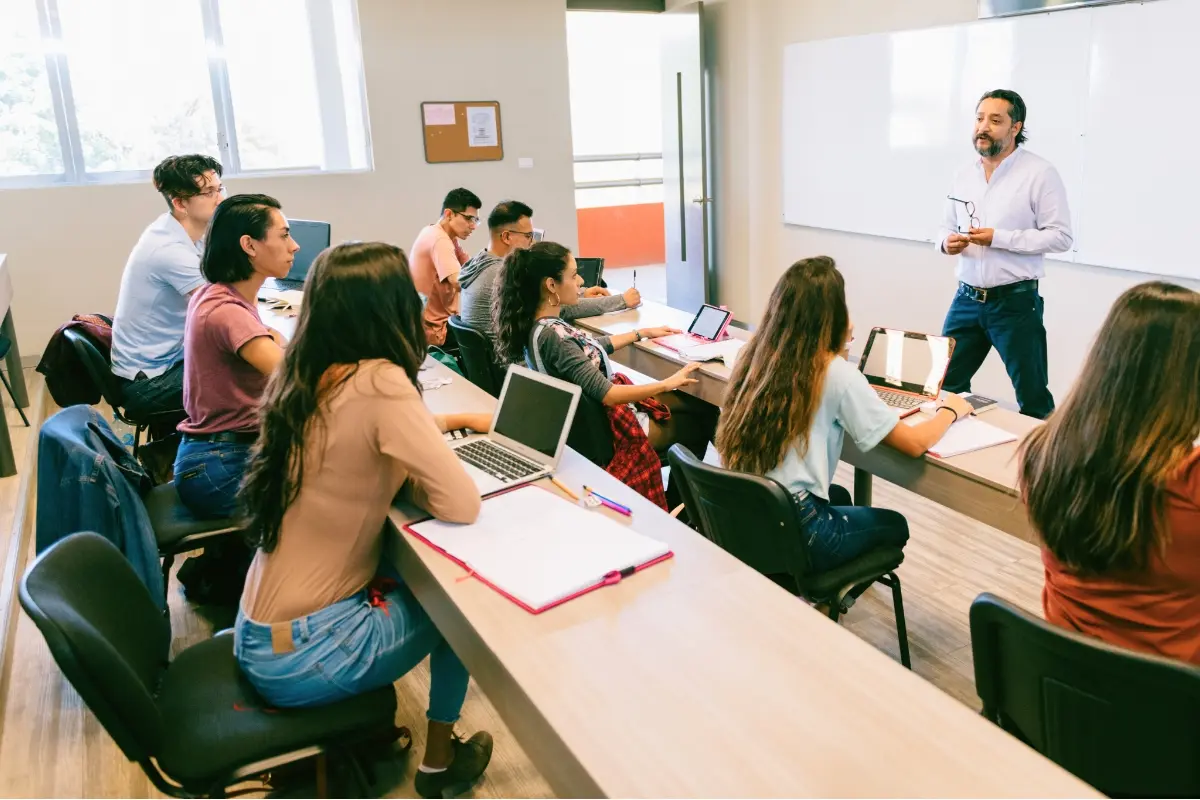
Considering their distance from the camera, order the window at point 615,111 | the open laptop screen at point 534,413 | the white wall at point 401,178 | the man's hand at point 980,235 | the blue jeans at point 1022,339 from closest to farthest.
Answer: the open laptop screen at point 534,413
the man's hand at point 980,235
the blue jeans at point 1022,339
the white wall at point 401,178
the window at point 615,111

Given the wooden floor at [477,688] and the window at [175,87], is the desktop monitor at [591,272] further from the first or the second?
the window at [175,87]

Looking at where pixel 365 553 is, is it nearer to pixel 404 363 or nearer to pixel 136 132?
pixel 404 363

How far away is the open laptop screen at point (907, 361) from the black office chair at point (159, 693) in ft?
5.13

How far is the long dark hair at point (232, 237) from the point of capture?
2328mm

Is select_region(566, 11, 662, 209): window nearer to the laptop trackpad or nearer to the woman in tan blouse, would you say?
the laptop trackpad

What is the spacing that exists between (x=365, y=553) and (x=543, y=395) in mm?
548

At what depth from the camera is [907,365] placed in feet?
7.96

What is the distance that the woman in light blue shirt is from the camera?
6.54 ft

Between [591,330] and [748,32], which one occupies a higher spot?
[748,32]

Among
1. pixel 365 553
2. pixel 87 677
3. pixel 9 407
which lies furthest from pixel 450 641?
pixel 9 407

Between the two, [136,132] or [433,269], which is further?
[136,132]

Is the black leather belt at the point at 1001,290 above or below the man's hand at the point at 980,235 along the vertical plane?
below

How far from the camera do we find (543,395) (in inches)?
78.7

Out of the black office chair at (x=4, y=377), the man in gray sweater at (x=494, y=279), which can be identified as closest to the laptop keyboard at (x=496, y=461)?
the man in gray sweater at (x=494, y=279)
